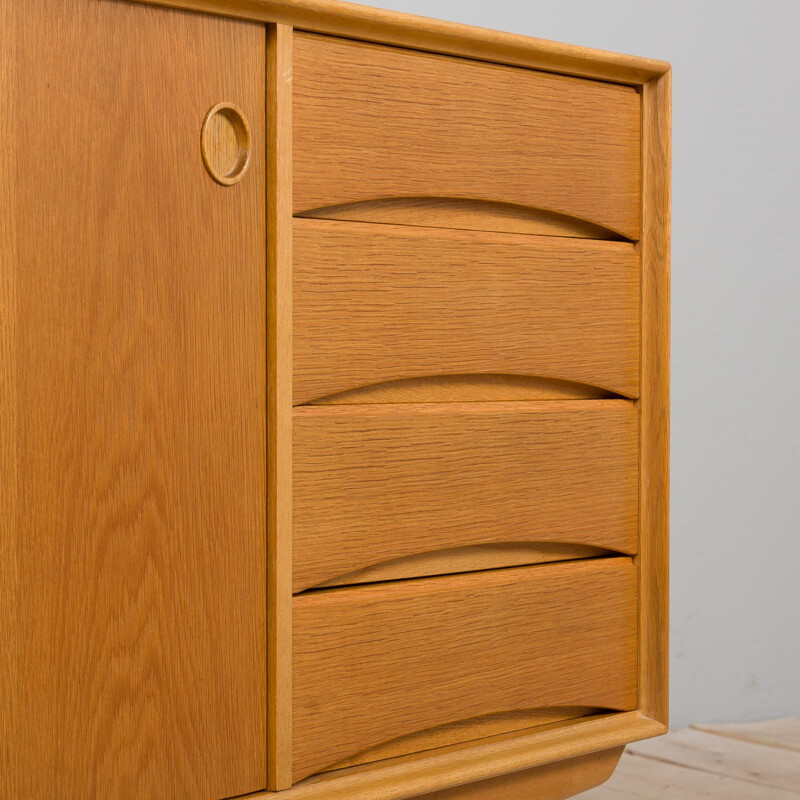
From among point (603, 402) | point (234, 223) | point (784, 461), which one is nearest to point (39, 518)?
point (234, 223)

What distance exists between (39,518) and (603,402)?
62 centimetres

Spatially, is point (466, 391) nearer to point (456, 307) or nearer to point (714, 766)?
point (456, 307)

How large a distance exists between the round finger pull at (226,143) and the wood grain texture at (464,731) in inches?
21.7

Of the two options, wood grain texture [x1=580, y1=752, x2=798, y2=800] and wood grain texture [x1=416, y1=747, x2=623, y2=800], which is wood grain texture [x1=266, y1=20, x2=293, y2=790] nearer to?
wood grain texture [x1=416, y1=747, x2=623, y2=800]

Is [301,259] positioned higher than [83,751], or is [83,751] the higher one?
[301,259]

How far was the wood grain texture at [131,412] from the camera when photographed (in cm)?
85

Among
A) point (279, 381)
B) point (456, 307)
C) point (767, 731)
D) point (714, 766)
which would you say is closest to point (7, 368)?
point (279, 381)

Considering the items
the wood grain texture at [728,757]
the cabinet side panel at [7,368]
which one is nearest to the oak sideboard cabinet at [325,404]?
the cabinet side panel at [7,368]

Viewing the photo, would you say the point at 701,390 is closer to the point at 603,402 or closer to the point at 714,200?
the point at 714,200

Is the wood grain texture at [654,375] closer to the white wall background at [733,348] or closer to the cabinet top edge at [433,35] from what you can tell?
the cabinet top edge at [433,35]

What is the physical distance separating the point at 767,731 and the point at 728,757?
0.19 m

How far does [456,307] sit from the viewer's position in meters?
1.08

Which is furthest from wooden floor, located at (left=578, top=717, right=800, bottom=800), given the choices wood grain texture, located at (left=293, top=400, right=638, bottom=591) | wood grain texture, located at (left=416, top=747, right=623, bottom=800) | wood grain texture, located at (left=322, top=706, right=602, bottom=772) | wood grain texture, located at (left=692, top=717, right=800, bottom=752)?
wood grain texture, located at (left=293, top=400, right=638, bottom=591)

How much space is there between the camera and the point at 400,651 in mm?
1044
